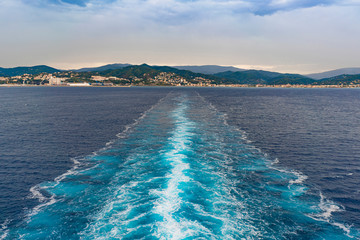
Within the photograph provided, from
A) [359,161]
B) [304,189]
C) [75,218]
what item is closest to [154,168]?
[75,218]

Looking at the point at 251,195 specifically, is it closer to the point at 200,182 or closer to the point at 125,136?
the point at 200,182

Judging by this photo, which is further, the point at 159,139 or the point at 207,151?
the point at 159,139

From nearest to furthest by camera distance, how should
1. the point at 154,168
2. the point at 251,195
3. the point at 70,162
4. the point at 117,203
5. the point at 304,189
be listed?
the point at 117,203, the point at 251,195, the point at 304,189, the point at 154,168, the point at 70,162

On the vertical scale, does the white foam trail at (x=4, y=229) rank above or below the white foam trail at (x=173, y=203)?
below

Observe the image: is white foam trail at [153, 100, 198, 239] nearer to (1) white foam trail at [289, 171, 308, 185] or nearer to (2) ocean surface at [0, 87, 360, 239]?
(2) ocean surface at [0, 87, 360, 239]

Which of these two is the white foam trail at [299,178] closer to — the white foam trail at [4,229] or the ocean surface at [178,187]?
the ocean surface at [178,187]

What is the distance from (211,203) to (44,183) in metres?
21.7

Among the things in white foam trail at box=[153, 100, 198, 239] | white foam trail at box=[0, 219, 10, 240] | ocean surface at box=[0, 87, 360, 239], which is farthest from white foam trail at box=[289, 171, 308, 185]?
white foam trail at box=[0, 219, 10, 240]

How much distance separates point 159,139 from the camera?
48250mm

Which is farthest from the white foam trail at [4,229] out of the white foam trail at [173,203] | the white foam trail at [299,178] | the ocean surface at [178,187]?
the white foam trail at [299,178]

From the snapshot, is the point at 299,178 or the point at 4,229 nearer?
the point at 4,229

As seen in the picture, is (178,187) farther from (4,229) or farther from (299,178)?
(299,178)

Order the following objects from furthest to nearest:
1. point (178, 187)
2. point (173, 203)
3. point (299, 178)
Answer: point (299, 178) → point (178, 187) → point (173, 203)

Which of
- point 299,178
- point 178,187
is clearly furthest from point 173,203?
point 299,178
